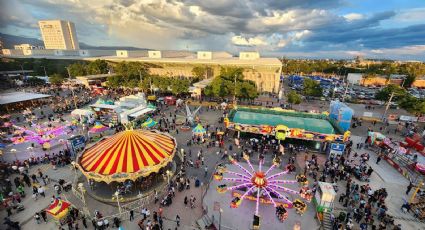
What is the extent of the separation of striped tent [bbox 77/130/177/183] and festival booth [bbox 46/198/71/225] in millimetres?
2329

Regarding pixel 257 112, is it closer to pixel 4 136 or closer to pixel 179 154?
pixel 179 154

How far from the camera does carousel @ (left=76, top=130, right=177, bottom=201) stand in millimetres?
15523

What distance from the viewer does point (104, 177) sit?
49.7 feet

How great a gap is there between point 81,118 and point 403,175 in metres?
40.4

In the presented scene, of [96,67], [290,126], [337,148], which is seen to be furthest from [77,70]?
[337,148]

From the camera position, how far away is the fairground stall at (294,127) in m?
22.2

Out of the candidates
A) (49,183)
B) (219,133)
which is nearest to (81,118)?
(49,183)

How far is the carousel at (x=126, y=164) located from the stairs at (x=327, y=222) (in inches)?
470

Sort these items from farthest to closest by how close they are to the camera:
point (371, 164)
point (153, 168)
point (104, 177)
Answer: point (371, 164), point (153, 168), point (104, 177)

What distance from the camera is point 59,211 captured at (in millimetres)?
13648

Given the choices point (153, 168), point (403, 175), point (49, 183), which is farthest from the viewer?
point (403, 175)

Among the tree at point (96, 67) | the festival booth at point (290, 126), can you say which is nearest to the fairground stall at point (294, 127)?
the festival booth at point (290, 126)

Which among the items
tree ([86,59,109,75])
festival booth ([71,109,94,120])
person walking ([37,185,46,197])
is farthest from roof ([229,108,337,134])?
tree ([86,59,109,75])

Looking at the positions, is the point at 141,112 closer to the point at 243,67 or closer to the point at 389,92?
the point at 243,67
